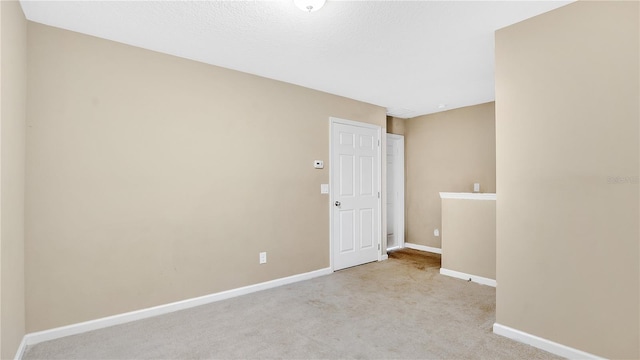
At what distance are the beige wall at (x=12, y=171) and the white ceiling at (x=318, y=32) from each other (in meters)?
0.37

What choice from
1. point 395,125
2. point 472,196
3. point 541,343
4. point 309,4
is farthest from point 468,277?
point 309,4

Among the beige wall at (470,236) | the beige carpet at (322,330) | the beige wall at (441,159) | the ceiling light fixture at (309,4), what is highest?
the ceiling light fixture at (309,4)

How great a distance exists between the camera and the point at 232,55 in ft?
9.86

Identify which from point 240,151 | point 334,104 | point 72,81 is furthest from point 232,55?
point 334,104

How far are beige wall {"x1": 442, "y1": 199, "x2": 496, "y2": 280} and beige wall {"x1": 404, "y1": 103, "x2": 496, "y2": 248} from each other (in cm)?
112

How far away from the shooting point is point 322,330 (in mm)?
2600

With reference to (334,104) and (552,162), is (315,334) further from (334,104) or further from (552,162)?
(334,104)

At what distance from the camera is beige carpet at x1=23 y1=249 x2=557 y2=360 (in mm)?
2254

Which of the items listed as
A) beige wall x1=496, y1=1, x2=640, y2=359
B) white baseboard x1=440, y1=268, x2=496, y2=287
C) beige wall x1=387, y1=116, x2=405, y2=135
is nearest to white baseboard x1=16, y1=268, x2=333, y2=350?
white baseboard x1=440, y1=268, x2=496, y2=287

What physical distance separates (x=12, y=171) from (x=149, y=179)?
3.11 ft

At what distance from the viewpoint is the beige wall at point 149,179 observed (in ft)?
8.06

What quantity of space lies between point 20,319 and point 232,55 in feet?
8.75

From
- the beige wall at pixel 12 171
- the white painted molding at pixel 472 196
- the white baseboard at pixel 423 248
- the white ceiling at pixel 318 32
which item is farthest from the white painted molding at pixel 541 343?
the beige wall at pixel 12 171

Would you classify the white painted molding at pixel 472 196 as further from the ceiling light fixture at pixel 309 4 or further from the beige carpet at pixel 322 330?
the ceiling light fixture at pixel 309 4
